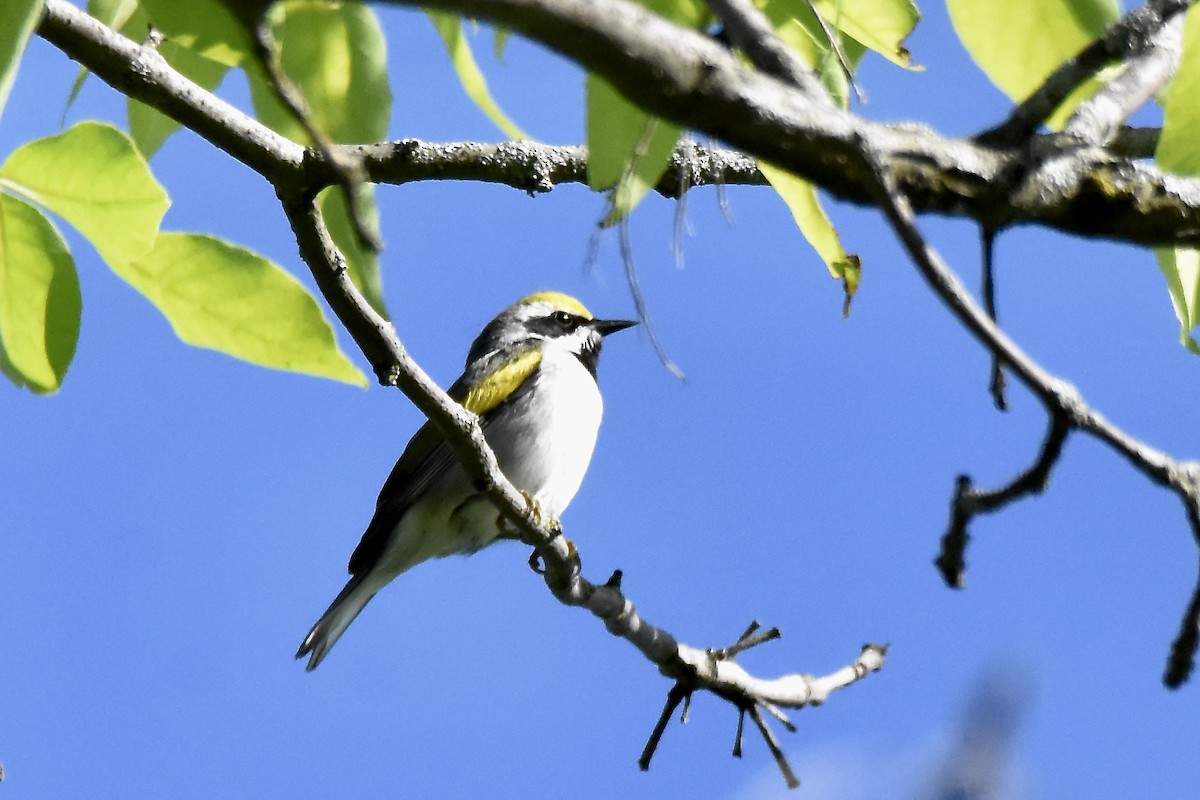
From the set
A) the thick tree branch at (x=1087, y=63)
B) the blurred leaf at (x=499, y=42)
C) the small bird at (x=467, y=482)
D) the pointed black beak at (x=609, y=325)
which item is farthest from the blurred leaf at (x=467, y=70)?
the pointed black beak at (x=609, y=325)

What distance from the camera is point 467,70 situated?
1.88 metres

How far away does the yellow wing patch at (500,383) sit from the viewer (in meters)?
6.95

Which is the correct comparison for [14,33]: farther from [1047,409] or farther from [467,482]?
[467,482]

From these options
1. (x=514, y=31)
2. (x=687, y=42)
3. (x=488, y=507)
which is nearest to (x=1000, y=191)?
(x=687, y=42)

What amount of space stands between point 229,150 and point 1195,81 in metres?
1.62

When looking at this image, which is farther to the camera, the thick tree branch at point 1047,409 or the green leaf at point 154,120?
the green leaf at point 154,120

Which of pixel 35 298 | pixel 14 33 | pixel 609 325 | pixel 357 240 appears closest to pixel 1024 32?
pixel 357 240

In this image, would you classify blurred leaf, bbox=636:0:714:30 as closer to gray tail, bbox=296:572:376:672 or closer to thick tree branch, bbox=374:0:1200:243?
thick tree branch, bbox=374:0:1200:243

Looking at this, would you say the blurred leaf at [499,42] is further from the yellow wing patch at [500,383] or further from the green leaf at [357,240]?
the yellow wing patch at [500,383]

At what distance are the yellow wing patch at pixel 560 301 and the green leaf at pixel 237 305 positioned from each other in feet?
22.9

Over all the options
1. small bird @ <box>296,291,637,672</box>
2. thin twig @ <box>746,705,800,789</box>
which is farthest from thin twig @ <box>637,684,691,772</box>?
small bird @ <box>296,291,637,672</box>

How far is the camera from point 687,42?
993 mm

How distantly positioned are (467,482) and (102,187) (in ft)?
16.4

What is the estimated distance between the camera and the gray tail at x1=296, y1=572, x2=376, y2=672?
6.73m
